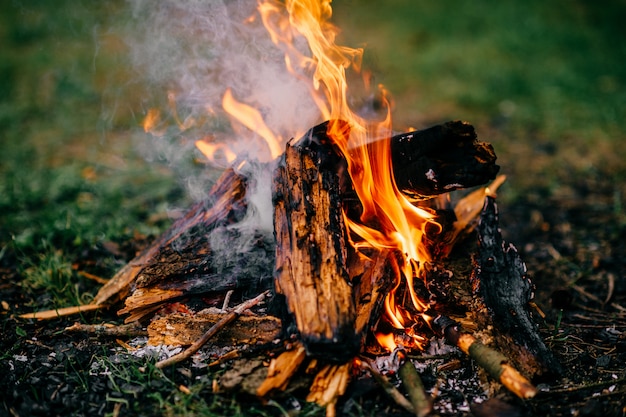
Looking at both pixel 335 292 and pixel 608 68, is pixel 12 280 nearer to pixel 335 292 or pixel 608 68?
pixel 335 292

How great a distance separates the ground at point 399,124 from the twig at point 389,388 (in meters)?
0.07

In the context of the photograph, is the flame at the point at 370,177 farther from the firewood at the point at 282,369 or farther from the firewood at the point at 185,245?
the firewood at the point at 185,245

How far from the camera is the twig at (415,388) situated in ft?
8.03

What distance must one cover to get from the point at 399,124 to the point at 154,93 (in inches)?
143

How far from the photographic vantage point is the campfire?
263 centimetres

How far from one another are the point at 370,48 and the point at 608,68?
14.5ft

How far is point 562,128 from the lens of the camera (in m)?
7.71

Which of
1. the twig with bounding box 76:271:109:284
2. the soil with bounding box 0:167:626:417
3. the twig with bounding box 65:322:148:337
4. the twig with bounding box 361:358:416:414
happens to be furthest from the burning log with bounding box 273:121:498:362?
the twig with bounding box 76:271:109:284

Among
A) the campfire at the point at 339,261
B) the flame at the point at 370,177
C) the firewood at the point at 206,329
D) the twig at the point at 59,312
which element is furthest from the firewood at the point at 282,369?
the twig at the point at 59,312

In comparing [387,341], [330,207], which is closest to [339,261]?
[330,207]

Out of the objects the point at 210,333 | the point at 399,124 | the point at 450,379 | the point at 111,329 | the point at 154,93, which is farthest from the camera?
the point at 154,93

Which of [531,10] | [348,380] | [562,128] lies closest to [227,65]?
[348,380]

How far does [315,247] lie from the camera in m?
2.84

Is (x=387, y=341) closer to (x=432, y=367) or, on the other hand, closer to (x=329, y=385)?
(x=432, y=367)
